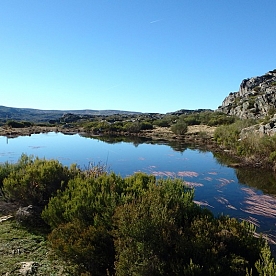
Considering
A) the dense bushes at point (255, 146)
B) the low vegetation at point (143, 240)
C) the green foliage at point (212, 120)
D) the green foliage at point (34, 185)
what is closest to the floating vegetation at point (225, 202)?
the low vegetation at point (143, 240)

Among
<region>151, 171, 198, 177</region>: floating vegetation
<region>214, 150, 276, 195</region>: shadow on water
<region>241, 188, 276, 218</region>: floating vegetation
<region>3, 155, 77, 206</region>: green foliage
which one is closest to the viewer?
<region>3, 155, 77, 206</region>: green foliage

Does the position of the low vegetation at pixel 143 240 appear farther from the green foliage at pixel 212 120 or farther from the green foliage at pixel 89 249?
the green foliage at pixel 212 120

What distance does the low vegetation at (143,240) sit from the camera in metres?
5.48

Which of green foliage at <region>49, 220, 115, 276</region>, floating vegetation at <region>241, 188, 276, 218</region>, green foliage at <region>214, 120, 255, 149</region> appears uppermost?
green foliage at <region>214, 120, 255, 149</region>

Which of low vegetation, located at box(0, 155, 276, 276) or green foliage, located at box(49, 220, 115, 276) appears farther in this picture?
green foliage, located at box(49, 220, 115, 276)

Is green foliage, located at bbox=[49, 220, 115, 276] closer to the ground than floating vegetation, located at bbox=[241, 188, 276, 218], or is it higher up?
higher up

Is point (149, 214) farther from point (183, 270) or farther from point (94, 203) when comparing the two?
point (94, 203)

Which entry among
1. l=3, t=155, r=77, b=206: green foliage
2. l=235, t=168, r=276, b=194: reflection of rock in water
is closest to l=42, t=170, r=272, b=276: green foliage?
l=3, t=155, r=77, b=206: green foliage

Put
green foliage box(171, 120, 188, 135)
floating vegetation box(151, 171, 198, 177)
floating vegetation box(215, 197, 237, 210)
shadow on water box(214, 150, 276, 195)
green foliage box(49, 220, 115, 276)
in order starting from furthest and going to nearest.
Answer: green foliage box(171, 120, 188, 135) → floating vegetation box(151, 171, 198, 177) → shadow on water box(214, 150, 276, 195) → floating vegetation box(215, 197, 237, 210) → green foliage box(49, 220, 115, 276)

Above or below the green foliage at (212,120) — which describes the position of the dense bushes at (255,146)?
below

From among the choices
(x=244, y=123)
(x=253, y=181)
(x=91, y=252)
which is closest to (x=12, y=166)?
(x=91, y=252)

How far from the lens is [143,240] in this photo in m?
5.71

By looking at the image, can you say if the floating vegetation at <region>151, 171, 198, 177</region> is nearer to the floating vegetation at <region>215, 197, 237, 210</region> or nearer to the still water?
the still water

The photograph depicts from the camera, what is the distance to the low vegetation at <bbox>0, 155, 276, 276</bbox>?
5480 millimetres
